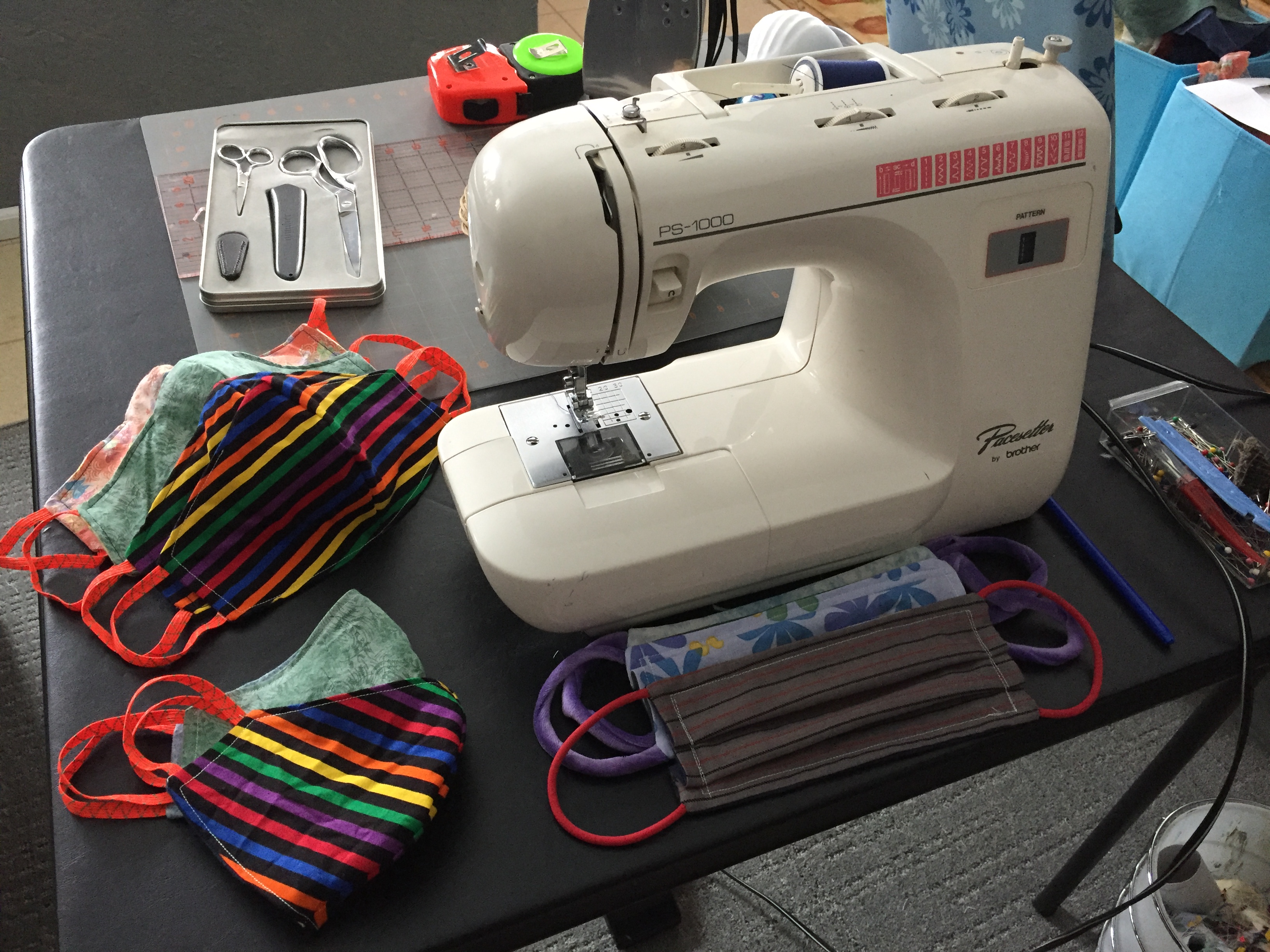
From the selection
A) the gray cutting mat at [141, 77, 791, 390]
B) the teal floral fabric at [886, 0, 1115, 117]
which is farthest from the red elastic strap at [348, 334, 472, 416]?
the teal floral fabric at [886, 0, 1115, 117]

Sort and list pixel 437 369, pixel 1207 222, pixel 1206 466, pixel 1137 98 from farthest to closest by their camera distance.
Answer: pixel 1137 98
pixel 1207 222
pixel 437 369
pixel 1206 466

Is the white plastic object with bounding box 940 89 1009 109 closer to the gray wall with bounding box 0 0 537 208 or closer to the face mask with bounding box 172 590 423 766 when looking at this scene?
the face mask with bounding box 172 590 423 766

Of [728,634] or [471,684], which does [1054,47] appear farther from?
[471,684]

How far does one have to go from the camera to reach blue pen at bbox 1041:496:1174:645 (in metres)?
0.85

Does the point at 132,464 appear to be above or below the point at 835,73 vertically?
below

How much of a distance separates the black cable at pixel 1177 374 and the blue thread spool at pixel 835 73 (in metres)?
0.42

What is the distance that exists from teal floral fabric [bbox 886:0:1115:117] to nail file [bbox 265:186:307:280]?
82cm

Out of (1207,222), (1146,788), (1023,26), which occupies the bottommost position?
(1146,788)

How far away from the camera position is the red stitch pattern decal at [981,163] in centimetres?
75

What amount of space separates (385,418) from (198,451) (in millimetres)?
166

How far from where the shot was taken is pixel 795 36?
1076 mm

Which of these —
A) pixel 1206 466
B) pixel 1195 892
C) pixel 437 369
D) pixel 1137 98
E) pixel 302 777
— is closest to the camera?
pixel 302 777

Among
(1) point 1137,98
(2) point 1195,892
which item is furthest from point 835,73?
(1) point 1137,98

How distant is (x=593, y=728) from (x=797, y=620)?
0.19 m
